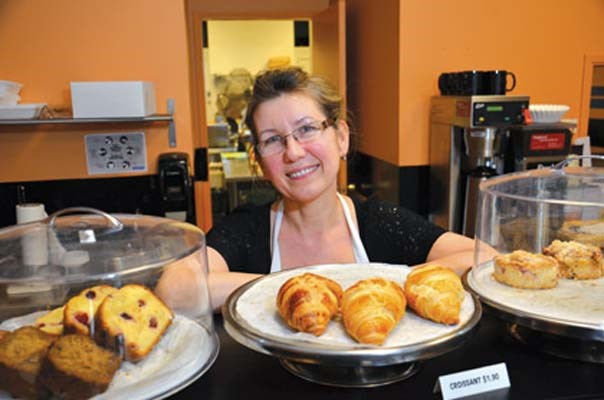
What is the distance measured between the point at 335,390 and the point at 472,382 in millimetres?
200

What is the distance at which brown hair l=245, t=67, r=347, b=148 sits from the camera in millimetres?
1517

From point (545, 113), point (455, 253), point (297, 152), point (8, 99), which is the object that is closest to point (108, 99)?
point (8, 99)

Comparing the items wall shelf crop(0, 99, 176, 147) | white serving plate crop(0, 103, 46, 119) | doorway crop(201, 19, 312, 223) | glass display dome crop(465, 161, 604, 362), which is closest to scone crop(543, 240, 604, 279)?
glass display dome crop(465, 161, 604, 362)

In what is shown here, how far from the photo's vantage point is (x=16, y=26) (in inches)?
104

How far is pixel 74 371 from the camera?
0.69 meters

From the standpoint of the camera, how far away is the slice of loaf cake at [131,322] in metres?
0.75

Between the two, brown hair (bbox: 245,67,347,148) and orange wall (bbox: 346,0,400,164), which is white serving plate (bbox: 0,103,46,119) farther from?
orange wall (bbox: 346,0,400,164)

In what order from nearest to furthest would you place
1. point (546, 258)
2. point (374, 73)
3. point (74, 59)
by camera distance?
1. point (546, 258)
2. point (74, 59)
3. point (374, 73)

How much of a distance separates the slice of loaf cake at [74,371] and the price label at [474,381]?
47cm

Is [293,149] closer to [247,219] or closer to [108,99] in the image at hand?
[247,219]

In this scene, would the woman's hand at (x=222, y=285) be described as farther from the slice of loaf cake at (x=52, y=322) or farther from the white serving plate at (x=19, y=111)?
the white serving plate at (x=19, y=111)

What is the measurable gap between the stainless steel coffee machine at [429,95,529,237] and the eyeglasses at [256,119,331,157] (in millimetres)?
1539

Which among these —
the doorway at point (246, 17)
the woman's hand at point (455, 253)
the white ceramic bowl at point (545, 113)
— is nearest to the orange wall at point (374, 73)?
the doorway at point (246, 17)

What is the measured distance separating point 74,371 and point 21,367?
76 mm
